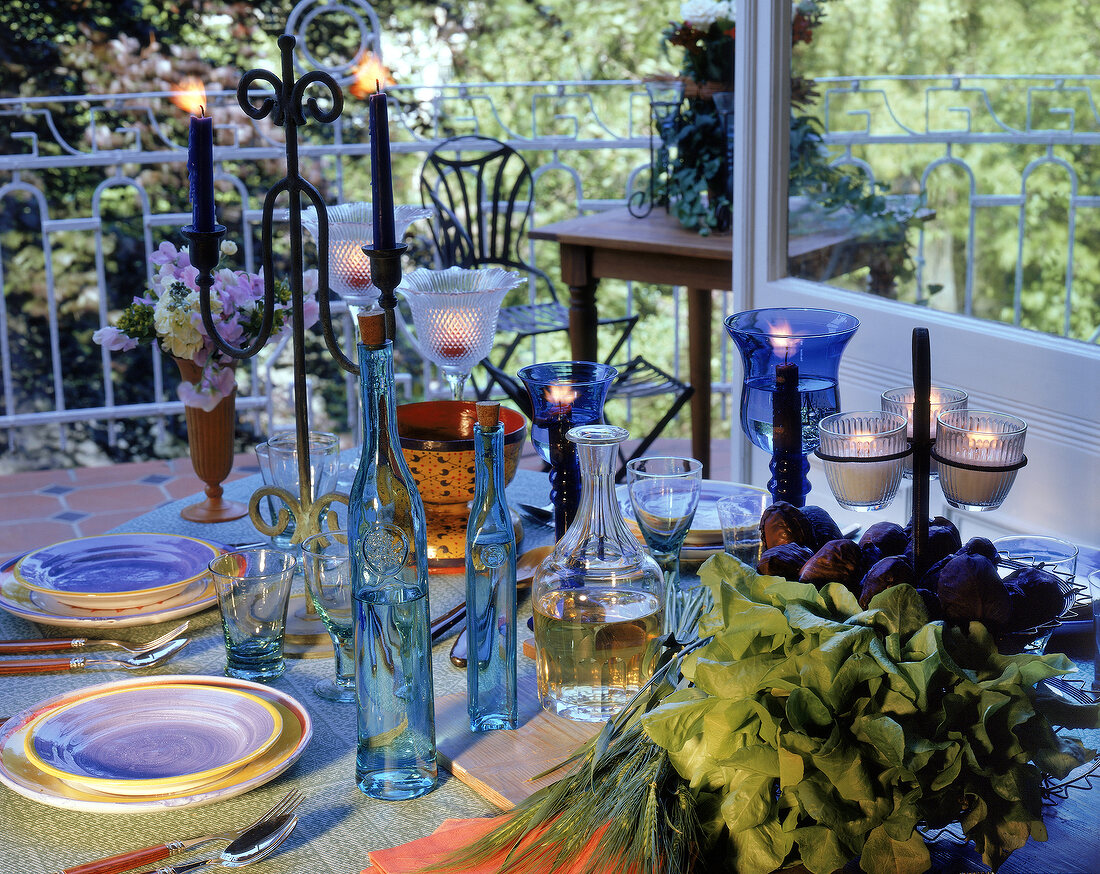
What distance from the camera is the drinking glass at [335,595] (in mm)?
975

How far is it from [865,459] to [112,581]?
808mm

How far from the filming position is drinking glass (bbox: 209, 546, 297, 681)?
98cm

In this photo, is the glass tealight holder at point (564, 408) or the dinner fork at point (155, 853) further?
the glass tealight holder at point (564, 408)

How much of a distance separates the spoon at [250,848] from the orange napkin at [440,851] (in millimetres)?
75

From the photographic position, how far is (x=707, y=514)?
1.33m

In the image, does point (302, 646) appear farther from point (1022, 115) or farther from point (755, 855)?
point (1022, 115)

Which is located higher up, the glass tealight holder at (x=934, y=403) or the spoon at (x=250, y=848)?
the glass tealight holder at (x=934, y=403)

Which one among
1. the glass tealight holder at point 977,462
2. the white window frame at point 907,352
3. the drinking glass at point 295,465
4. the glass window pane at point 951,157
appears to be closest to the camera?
the glass tealight holder at point 977,462

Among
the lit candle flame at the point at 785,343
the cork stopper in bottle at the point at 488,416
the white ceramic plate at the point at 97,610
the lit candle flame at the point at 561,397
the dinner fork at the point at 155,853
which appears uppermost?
the lit candle flame at the point at 785,343

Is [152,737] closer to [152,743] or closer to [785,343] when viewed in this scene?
[152,743]

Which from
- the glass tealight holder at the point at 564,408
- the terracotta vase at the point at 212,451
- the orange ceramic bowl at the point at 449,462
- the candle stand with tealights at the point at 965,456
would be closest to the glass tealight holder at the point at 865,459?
the candle stand with tealights at the point at 965,456

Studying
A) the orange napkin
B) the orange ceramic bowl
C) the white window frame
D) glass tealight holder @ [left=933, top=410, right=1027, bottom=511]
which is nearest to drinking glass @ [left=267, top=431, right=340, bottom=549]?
the orange ceramic bowl

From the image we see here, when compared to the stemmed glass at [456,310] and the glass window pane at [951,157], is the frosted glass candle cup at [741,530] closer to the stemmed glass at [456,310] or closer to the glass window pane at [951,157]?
the stemmed glass at [456,310]

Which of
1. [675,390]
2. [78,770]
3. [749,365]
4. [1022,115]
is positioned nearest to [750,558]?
[749,365]
